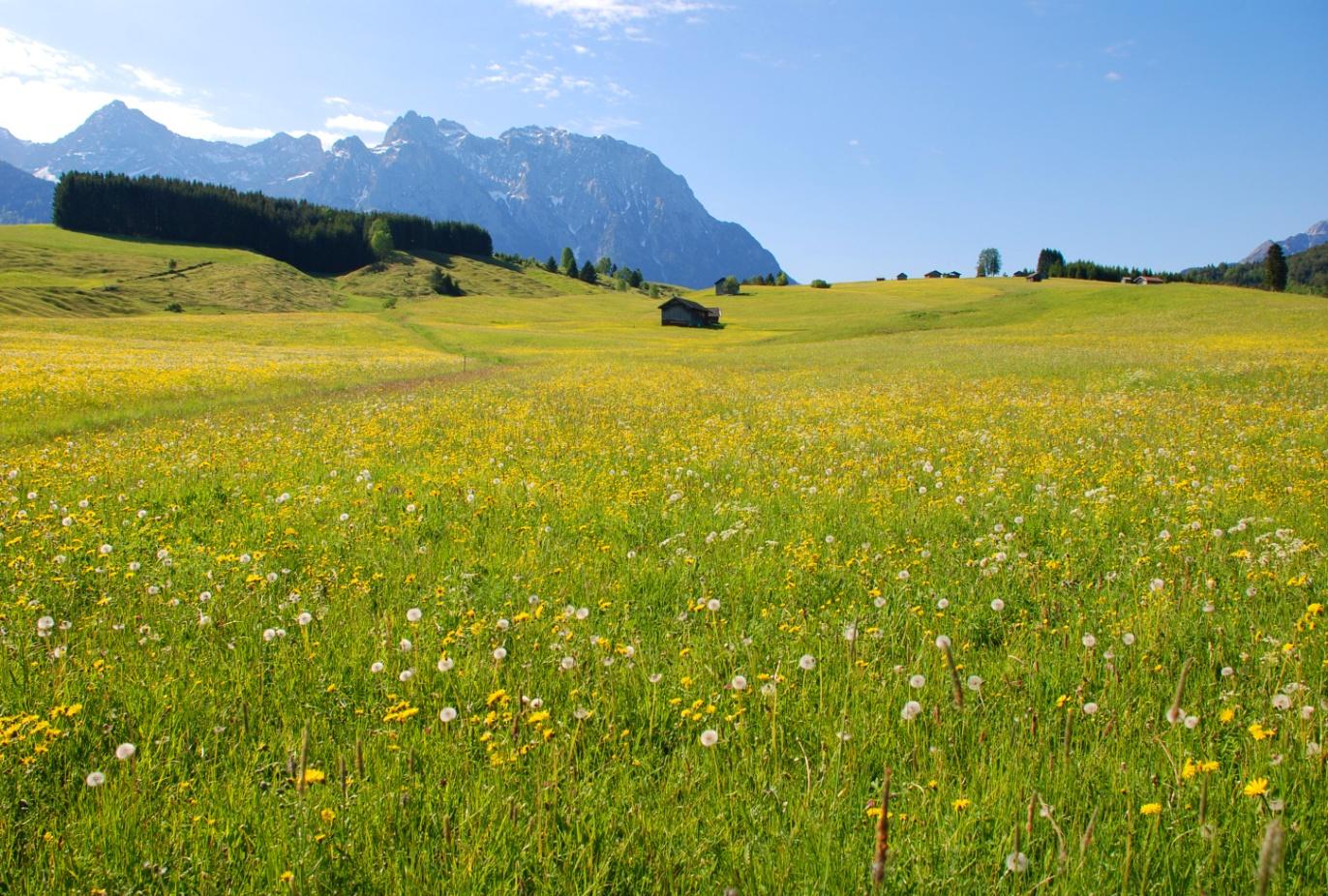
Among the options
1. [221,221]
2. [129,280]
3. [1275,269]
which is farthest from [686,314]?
[221,221]

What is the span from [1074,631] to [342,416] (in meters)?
15.2

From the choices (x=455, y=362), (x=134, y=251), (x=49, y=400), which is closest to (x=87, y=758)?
(x=49, y=400)

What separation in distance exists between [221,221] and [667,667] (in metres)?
188

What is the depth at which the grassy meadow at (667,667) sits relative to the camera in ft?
8.71

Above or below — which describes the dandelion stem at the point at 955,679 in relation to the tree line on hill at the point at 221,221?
below

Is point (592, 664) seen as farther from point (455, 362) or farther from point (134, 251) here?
point (134, 251)

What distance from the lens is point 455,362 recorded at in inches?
1581

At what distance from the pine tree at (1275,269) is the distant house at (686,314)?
9888 centimetres

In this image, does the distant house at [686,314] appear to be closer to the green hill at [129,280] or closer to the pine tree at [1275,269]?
the green hill at [129,280]

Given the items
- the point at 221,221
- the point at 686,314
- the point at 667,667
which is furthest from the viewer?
the point at 221,221

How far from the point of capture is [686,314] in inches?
3718

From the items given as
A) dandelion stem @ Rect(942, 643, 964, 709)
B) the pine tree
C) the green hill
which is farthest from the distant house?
the pine tree

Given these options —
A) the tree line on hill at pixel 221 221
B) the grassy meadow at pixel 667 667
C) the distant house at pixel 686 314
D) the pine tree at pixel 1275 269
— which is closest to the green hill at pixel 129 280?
the tree line on hill at pixel 221 221

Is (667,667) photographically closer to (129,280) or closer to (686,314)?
(686,314)
